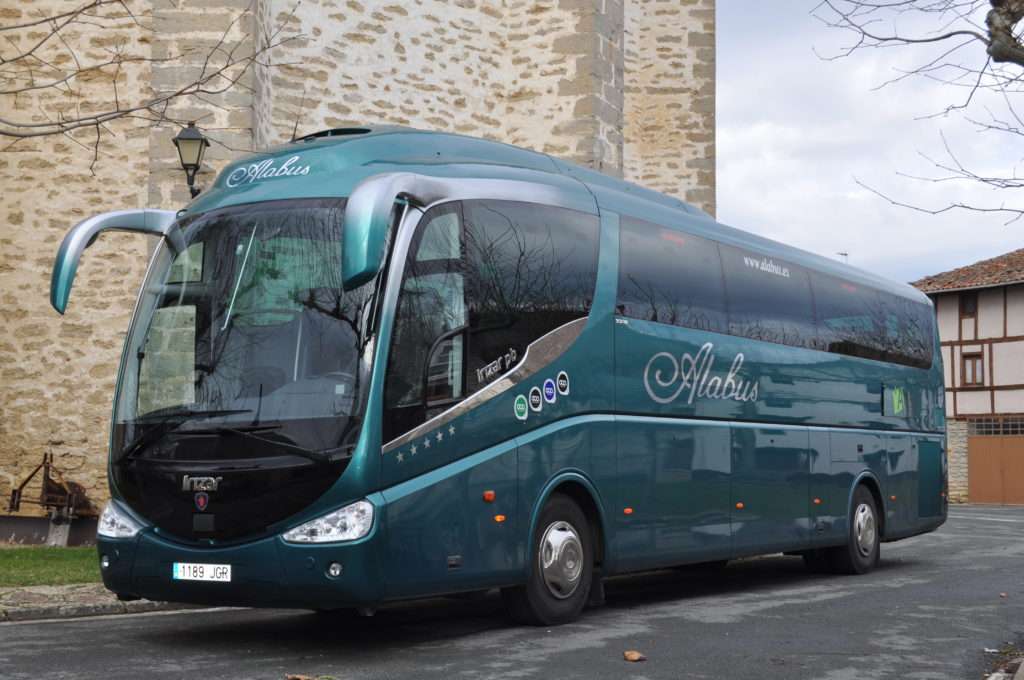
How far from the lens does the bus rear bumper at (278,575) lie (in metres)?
7.12

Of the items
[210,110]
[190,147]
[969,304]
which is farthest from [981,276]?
[190,147]

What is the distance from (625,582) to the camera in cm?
1287

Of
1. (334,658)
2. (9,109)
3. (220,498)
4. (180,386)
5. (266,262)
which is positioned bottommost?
(334,658)

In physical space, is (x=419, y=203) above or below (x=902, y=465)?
above

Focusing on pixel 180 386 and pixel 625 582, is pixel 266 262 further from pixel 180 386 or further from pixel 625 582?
pixel 625 582

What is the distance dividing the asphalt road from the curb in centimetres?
23

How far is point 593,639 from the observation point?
8.09m

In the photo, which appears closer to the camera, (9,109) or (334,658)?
(334,658)

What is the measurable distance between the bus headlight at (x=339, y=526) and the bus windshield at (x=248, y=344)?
1.12ft

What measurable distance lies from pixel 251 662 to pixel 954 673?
12.3ft

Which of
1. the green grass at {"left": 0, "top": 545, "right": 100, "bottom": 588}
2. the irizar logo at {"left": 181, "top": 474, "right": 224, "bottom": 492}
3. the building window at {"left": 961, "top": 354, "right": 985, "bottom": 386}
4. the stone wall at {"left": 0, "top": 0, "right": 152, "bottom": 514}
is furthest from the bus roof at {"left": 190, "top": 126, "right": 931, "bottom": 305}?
the building window at {"left": 961, "top": 354, "right": 985, "bottom": 386}

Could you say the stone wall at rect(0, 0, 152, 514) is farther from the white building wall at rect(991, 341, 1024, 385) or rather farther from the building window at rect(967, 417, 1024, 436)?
the building window at rect(967, 417, 1024, 436)

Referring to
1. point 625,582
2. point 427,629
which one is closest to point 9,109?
point 625,582

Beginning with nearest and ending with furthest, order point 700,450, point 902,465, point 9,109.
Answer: point 700,450 < point 902,465 < point 9,109
